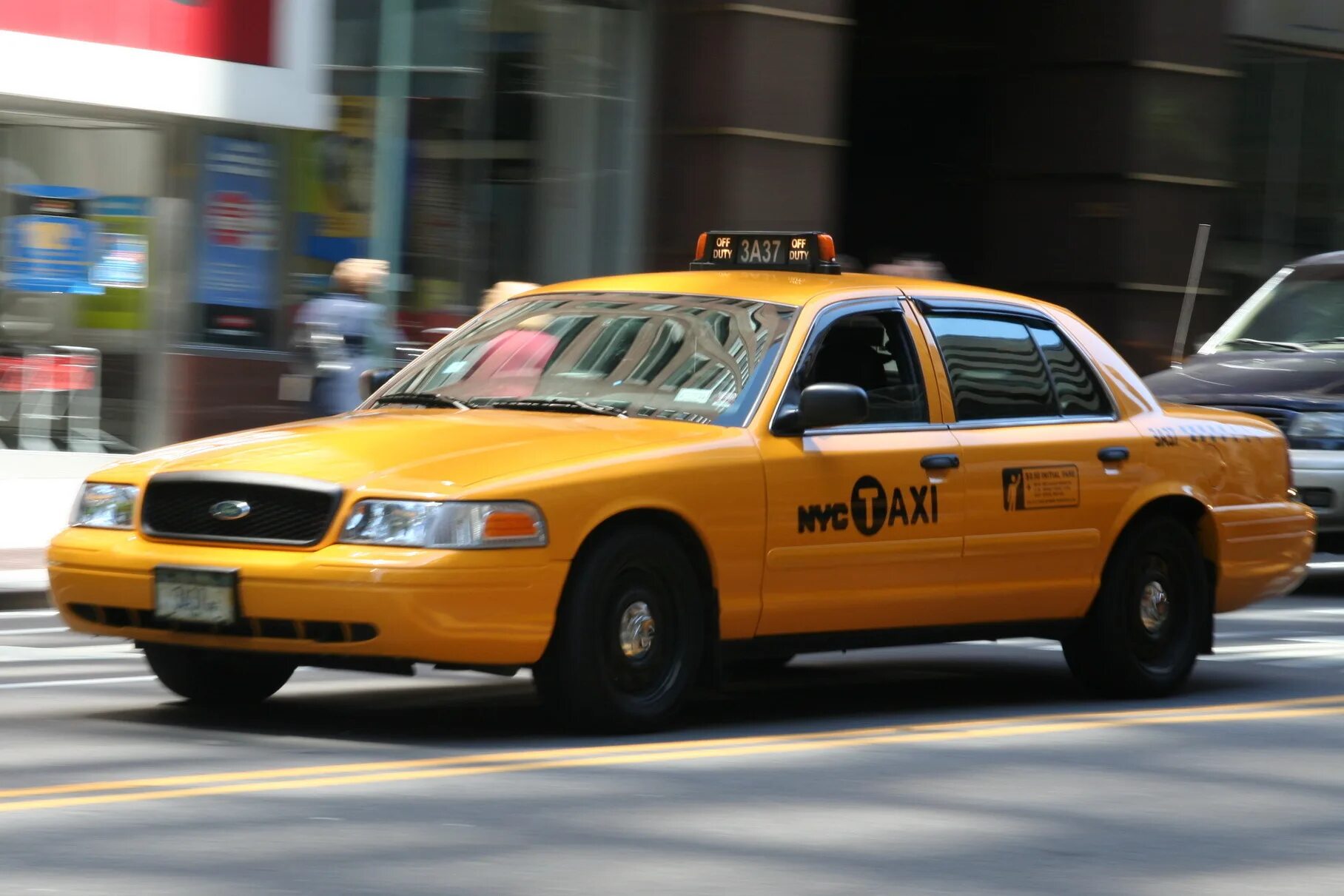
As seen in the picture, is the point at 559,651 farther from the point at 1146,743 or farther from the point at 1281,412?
the point at 1281,412

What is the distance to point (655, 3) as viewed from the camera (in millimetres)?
19344

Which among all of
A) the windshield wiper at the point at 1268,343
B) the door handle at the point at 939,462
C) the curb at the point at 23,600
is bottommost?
the curb at the point at 23,600

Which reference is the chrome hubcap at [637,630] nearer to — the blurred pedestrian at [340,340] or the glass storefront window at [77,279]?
the blurred pedestrian at [340,340]

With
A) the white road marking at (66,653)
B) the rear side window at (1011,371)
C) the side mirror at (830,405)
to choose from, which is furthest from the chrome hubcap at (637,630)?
the white road marking at (66,653)

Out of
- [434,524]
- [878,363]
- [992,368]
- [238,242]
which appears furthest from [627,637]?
[238,242]

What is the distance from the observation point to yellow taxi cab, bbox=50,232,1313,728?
721 centimetres

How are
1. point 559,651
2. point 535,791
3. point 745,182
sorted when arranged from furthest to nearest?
point 745,182, point 559,651, point 535,791

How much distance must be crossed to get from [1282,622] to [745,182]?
7460 millimetres

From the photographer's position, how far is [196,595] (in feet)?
24.0

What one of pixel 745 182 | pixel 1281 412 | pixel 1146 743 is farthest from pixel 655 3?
pixel 1146 743

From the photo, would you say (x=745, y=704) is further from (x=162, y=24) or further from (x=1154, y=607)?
(x=162, y=24)

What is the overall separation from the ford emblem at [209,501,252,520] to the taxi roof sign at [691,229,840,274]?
249 centimetres

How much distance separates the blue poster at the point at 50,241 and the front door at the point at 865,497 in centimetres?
896

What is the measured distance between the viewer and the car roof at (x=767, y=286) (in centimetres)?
855
